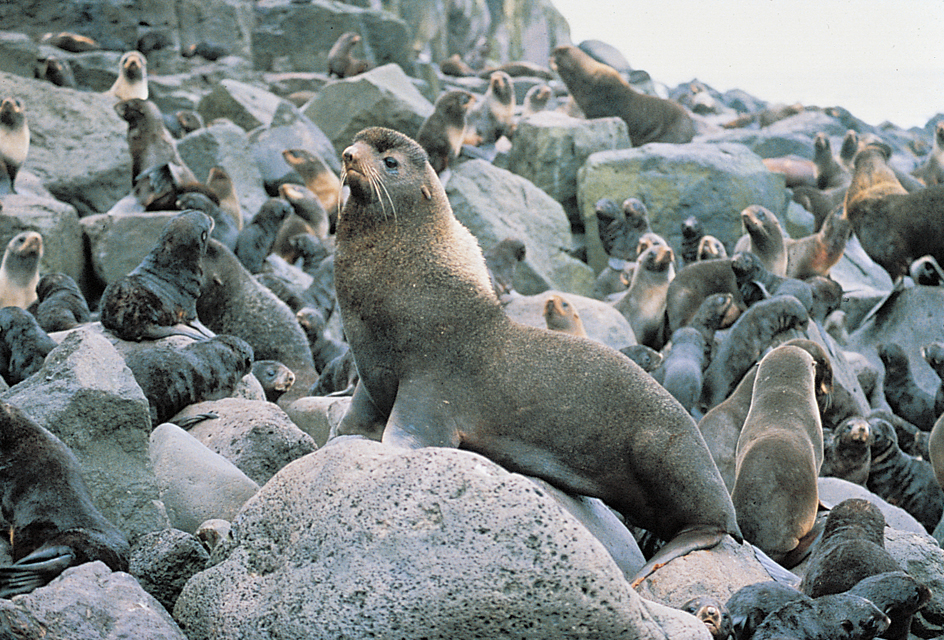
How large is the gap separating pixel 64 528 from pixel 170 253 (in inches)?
161

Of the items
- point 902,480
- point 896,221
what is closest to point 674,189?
point 896,221

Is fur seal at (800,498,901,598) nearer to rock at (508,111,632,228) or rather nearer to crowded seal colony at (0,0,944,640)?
crowded seal colony at (0,0,944,640)

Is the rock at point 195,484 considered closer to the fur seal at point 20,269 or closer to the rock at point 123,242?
the fur seal at point 20,269

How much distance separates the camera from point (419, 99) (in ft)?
57.3

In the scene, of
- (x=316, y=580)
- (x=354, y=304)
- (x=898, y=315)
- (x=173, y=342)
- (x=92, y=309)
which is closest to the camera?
(x=316, y=580)

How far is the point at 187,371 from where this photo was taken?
20.7 feet

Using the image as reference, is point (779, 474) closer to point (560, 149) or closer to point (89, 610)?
point (89, 610)

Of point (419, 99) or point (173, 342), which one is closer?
point (173, 342)

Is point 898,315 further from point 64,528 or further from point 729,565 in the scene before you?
point 64,528

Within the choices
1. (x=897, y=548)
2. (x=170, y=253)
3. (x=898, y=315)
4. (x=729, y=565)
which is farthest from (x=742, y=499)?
(x=898, y=315)

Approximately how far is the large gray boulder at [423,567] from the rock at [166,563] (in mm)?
307

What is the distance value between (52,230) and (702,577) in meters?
8.10

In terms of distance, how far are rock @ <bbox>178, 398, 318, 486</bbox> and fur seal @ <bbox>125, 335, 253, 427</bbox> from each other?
1.53ft

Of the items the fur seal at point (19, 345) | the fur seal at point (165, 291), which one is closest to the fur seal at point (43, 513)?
the fur seal at point (19, 345)
